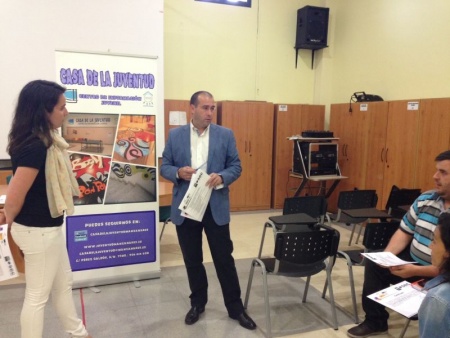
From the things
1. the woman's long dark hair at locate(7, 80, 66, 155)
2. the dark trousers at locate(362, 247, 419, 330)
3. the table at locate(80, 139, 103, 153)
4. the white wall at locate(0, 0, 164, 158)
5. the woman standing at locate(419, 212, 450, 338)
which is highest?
the white wall at locate(0, 0, 164, 158)

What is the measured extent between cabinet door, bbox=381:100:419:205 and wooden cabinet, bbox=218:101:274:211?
1851 mm

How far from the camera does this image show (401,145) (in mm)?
4645

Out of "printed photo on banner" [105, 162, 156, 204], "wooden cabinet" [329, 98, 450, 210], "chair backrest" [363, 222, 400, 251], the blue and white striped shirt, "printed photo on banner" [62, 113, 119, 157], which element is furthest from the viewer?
"wooden cabinet" [329, 98, 450, 210]

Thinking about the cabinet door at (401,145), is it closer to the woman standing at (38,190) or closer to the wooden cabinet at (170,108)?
the wooden cabinet at (170,108)

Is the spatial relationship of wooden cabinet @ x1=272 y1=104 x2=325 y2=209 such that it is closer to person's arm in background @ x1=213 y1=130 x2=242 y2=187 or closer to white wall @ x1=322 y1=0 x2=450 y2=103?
white wall @ x1=322 y1=0 x2=450 y2=103

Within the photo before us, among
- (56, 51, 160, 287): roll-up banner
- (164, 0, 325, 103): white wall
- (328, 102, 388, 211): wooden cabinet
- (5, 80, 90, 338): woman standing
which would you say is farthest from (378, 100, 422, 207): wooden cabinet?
(5, 80, 90, 338): woman standing

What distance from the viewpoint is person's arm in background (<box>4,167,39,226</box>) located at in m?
1.71

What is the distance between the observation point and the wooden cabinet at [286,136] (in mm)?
6047

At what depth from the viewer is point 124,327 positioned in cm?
259

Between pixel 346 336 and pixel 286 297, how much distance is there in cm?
66

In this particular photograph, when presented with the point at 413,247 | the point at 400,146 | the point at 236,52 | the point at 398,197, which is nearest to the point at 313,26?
the point at 236,52

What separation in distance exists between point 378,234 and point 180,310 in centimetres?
161

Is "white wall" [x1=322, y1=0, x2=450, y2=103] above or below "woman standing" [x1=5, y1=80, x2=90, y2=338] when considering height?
above

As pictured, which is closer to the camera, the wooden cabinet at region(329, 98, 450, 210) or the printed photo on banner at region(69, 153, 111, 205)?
the printed photo on banner at region(69, 153, 111, 205)
